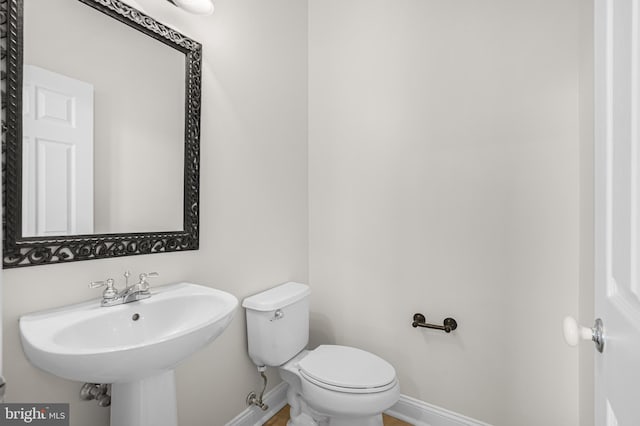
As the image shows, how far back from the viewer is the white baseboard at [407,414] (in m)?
1.63

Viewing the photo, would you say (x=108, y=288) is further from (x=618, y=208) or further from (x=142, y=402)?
(x=618, y=208)

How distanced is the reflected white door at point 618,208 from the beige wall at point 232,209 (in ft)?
4.30

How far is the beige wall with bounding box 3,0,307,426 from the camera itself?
983 mm

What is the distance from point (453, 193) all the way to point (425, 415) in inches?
46.6

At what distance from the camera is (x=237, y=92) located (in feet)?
Result: 5.21

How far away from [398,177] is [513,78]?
2.29 feet

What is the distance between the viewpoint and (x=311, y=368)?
1.47 metres

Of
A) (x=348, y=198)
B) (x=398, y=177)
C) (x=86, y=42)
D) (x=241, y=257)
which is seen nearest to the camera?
(x=86, y=42)

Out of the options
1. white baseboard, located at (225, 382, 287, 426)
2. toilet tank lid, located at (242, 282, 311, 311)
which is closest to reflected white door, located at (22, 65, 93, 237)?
toilet tank lid, located at (242, 282, 311, 311)

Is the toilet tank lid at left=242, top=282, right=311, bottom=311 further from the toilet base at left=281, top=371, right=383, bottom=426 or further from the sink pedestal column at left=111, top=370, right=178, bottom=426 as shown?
the sink pedestal column at left=111, top=370, right=178, bottom=426

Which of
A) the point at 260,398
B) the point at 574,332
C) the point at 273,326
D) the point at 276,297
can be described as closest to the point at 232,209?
the point at 276,297

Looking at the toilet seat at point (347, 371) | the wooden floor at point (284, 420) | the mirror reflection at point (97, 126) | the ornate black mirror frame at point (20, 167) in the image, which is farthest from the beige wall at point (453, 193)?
the mirror reflection at point (97, 126)

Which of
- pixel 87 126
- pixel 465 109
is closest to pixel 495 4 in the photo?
pixel 465 109

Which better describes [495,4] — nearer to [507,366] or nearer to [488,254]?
[488,254]
